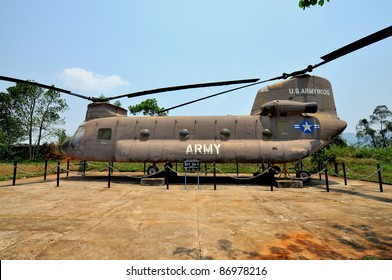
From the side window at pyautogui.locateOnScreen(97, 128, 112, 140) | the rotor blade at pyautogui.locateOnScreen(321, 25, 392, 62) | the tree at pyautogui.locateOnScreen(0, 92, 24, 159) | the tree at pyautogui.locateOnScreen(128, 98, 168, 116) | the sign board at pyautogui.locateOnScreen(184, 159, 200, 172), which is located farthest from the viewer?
the tree at pyautogui.locateOnScreen(128, 98, 168, 116)

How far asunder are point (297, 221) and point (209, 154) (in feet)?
22.4

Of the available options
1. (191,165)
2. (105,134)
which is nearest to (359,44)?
(191,165)

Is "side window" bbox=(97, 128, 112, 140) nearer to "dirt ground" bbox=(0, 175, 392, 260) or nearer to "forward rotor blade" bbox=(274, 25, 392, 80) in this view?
"dirt ground" bbox=(0, 175, 392, 260)

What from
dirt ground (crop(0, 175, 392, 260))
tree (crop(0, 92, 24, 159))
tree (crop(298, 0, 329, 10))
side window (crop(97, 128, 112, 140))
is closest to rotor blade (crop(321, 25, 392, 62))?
tree (crop(298, 0, 329, 10))

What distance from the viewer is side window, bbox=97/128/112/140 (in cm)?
1296

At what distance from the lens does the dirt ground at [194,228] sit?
138 inches

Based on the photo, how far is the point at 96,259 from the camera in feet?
10.8

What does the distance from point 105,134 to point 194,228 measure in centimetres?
1030

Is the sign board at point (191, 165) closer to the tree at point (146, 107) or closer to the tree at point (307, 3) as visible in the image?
the tree at point (307, 3)

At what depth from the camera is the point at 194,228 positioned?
185 inches

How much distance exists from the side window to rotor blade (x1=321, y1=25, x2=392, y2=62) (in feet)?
38.2

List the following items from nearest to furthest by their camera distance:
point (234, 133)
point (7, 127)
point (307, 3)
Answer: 1. point (307, 3)
2. point (234, 133)
3. point (7, 127)

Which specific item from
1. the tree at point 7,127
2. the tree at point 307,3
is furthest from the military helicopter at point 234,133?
the tree at point 7,127

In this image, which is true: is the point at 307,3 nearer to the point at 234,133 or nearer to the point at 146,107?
the point at 234,133
